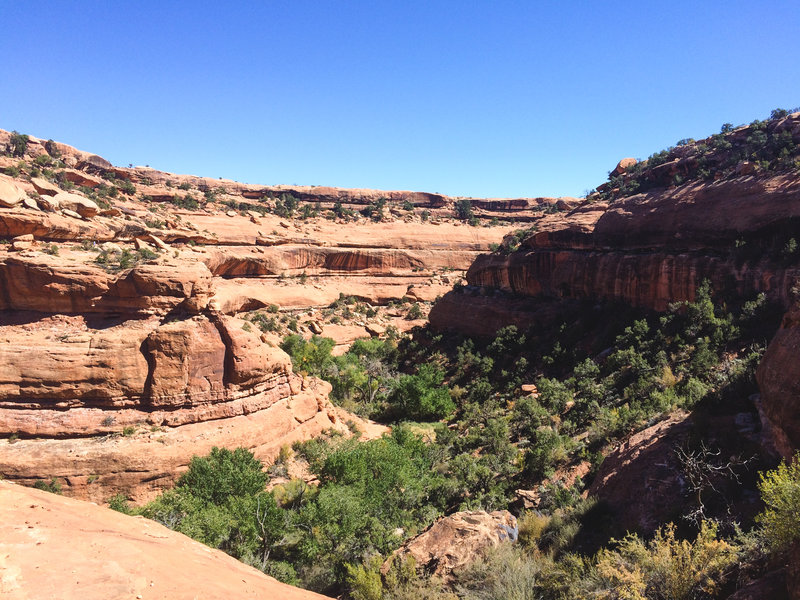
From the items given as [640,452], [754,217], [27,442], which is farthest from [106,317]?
[754,217]

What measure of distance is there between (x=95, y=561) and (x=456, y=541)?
7.42 metres

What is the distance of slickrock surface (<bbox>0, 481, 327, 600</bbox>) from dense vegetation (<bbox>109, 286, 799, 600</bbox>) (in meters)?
3.54

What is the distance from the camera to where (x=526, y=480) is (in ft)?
52.7

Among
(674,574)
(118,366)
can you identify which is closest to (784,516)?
(674,574)

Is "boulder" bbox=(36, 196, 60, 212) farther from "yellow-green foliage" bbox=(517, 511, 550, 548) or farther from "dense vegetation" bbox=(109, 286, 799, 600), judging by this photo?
"yellow-green foliage" bbox=(517, 511, 550, 548)

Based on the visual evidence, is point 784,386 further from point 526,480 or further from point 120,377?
point 120,377

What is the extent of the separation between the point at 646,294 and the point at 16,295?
106ft

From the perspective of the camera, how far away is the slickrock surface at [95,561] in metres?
5.53

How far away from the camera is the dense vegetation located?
7719 mm

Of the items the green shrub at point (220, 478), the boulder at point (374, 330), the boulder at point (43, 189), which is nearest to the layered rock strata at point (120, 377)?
the green shrub at point (220, 478)

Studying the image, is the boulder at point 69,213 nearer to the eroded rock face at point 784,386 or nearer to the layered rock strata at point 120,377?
the layered rock strata at point 120,377

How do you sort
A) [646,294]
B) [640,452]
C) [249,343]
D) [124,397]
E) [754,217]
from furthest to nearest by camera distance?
1. [646,294]
2. [754,217]
3. [249,343]
4. [124,397]
5. [640,452]

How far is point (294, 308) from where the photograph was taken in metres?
44.8

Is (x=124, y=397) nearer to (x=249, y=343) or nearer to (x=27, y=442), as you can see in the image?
(x=27, y=442)
